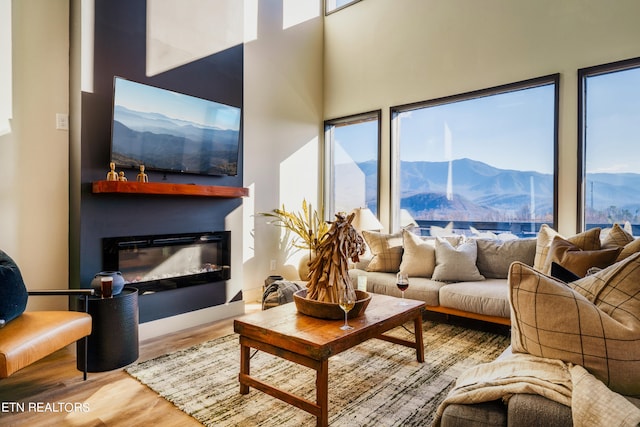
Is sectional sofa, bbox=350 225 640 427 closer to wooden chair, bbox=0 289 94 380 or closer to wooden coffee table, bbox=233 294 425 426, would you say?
wooden coffee table, bbox=233 294 425 426

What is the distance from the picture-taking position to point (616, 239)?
2.95 m

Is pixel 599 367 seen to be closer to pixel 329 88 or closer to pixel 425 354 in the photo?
pixel 425 354

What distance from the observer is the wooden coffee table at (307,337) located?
191 cm

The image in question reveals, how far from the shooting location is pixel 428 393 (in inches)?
91.4

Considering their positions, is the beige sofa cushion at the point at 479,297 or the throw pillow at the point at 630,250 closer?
the throw pillow at the point at 630,250

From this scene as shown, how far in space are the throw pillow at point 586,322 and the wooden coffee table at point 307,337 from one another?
91 cm

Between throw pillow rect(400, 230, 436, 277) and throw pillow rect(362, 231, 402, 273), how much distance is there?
158 millimetres

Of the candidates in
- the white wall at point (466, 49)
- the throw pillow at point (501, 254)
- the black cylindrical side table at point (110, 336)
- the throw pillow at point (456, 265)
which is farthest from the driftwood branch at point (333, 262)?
the white wall at point (466, 49)

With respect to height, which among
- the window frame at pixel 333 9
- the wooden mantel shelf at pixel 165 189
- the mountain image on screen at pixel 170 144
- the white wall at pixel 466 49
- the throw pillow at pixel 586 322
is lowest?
the throw pillow at pixel 586 322

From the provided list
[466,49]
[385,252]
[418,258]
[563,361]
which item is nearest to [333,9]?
[466,49]

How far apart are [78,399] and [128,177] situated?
1.71 metres

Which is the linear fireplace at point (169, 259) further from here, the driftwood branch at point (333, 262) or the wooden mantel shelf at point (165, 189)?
the driftwood branch at point (333, 262)

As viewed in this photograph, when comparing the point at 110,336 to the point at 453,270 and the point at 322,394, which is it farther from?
the point at 453,270

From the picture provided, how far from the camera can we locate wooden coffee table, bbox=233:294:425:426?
75.3 inches
